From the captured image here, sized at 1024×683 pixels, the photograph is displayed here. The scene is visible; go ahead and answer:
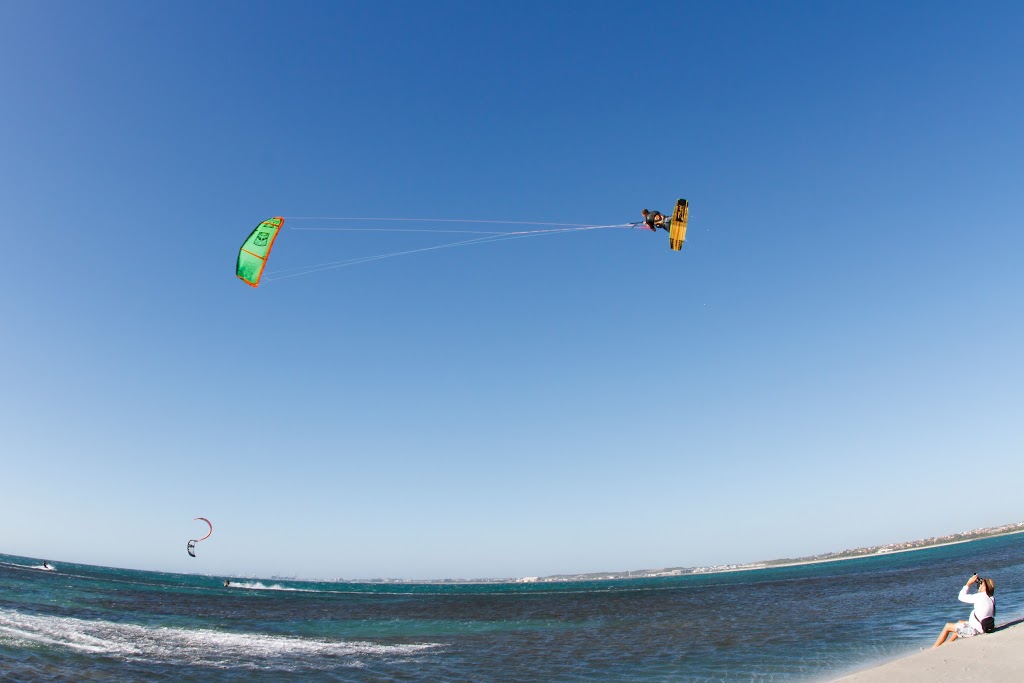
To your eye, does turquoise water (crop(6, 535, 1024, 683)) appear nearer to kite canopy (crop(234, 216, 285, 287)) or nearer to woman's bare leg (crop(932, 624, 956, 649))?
woman's bare leg (crop(932, 624, 956, 649))

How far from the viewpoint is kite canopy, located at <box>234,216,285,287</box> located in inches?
585

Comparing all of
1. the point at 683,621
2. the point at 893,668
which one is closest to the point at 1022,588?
the point at 683,621

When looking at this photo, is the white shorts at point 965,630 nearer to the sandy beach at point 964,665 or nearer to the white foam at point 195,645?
the sandy beach at point 964,665

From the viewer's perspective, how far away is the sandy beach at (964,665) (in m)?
7.52

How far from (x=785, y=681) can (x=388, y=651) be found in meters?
11.8

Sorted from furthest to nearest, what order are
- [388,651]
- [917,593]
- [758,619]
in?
1. [917,593]
2. [758,619]
3. [388,651]

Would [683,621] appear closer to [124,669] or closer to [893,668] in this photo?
[893,668]

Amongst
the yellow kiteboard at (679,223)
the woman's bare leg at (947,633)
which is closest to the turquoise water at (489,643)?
the woman's bare leg at (947,633)

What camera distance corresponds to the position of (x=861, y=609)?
893 inches

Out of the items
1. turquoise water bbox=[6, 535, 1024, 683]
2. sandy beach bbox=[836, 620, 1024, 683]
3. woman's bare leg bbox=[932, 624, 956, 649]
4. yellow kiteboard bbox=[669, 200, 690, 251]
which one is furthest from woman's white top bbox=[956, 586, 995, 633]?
yellow kiteboard bbox=[669, 200, 690, 251]

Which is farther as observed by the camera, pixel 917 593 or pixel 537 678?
pixel 917 593

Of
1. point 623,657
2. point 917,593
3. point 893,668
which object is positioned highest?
point 893,668

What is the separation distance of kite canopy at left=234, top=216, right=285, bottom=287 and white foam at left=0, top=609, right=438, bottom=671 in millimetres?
10065

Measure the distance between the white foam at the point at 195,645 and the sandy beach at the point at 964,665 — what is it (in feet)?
40.2
